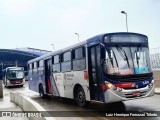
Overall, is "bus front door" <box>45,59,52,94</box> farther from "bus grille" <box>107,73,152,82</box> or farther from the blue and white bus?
"bus grille" <box>107,73,152,82</box>

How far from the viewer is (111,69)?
9.55 meters

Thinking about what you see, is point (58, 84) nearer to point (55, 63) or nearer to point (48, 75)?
point (55, 63)

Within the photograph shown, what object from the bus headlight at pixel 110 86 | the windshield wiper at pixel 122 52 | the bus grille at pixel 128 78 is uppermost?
the windshield wiper at pixel 122 52

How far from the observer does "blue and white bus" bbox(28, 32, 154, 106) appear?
31.0 feet

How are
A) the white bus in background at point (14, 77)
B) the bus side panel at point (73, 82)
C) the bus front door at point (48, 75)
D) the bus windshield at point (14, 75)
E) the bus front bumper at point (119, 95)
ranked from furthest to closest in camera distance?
the bus windshield at point (14, 75)
the white bus in background at point (14, 77)
the bus front door at point (48, 75)
the bus side panel at point (73, 82)
the bus front bumper at point (119, 95)

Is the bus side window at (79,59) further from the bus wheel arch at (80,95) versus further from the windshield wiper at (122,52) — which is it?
the windshield wiper at (122,52)

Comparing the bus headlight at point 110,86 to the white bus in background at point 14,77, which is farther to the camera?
the white bus in background at point 14,77

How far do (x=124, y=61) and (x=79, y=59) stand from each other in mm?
2787

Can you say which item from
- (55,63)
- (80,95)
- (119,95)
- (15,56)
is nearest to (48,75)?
(55,63)

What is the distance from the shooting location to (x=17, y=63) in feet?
331

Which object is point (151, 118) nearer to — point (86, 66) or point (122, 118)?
point (122, 118)

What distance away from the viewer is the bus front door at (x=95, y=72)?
10.1 metres

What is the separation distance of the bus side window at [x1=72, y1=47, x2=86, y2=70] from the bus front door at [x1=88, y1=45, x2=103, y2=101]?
548mm

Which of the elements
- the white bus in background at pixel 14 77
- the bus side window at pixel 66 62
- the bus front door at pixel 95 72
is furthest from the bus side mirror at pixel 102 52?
the white bus in background at pixel 14 77
